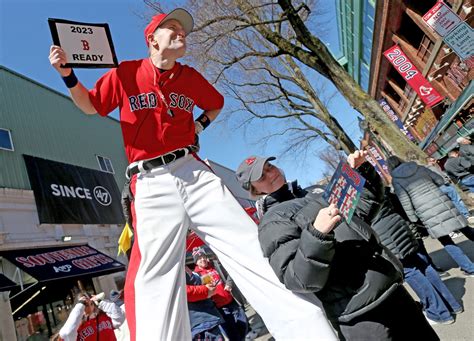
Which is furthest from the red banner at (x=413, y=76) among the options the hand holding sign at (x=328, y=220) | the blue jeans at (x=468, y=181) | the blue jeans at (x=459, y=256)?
the hand holding sign at (x=328, y=220)

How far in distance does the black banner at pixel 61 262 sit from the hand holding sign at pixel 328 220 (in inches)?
371

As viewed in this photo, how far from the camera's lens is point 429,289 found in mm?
3588

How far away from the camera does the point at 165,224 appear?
75.6 inches

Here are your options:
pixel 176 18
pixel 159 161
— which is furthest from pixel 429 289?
pixel 176 18

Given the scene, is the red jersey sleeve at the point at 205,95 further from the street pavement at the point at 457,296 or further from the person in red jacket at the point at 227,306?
the person in red jacket at the point at 227,306

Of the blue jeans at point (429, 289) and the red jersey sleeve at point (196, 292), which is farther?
the red jersey sleeve at point (196, 292)

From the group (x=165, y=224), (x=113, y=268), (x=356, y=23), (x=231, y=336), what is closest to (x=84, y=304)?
(x=231, y=336)

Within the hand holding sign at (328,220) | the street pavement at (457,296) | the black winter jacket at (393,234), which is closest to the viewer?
the hand holding sign at (328,220)

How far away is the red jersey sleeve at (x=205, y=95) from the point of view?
2.34 m

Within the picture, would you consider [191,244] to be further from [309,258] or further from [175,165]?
[309,258]

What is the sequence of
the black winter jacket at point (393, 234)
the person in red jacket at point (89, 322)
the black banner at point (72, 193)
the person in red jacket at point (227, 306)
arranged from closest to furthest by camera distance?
the black winter jacket at point (393, 234) → the person in red jacket at point (89, 322) → the person in red jacket at point (227, 306) → the black banner at point (72, 193)

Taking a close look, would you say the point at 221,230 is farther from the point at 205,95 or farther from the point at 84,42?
the point at 84,42

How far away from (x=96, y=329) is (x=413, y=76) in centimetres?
1581

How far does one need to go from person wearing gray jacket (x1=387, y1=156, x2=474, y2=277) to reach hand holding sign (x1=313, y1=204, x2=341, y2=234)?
134 inches
